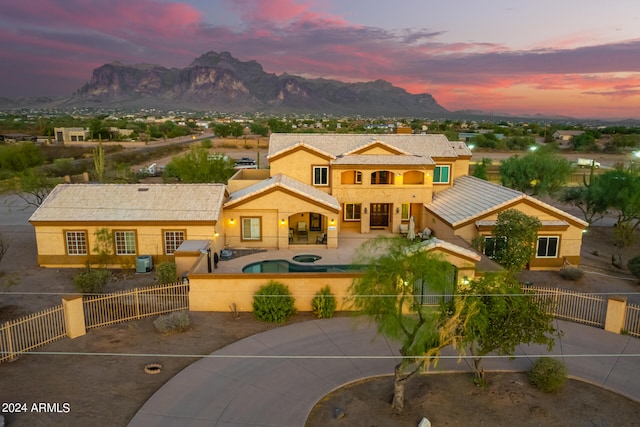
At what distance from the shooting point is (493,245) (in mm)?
24344

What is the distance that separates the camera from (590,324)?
18.4 m

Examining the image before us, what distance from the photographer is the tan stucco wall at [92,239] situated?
2500 centimetres

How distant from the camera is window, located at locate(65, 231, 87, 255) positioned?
2511 centimetres

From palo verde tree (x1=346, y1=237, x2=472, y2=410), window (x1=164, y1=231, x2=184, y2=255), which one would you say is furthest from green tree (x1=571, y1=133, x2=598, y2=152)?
palo verde tree (x1=346, y1=237, x2=472, y2=410)

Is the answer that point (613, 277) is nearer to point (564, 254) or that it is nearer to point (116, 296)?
point (564, 254)

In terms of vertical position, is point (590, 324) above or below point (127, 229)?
below

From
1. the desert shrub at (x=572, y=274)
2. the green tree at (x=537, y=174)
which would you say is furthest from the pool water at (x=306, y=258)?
the green tree at (x=537, y=174)

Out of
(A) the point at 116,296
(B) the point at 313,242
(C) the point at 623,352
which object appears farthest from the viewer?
(B) the point at 313,242

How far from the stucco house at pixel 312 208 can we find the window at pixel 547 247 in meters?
0.06

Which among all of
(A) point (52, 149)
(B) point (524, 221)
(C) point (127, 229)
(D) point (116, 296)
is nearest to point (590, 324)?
(B) point (524, 221)

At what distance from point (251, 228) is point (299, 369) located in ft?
48.3

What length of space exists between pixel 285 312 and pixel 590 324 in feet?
39.1

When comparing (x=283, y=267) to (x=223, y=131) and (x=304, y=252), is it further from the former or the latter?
(x=223, y=131)

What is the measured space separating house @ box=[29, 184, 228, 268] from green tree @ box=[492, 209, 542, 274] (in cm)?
1468
